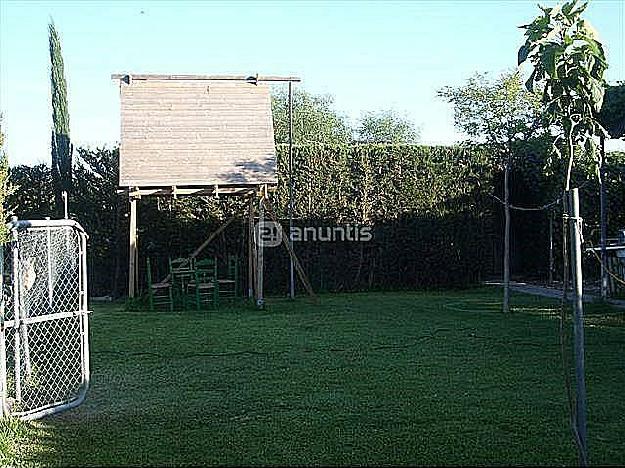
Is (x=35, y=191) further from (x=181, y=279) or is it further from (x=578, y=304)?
(x=578, y=304)

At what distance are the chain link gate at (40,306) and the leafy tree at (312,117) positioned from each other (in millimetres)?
25459

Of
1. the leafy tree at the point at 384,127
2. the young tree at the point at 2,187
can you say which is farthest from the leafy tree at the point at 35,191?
the leafy tree at the point at 384,127

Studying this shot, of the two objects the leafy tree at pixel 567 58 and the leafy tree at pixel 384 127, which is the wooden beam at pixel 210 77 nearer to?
the leafy tree at pixel 567 58

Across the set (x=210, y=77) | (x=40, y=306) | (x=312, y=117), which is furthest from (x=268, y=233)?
(x=312, y=117)

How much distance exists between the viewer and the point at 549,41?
4.21 meters

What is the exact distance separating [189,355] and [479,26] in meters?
10.3

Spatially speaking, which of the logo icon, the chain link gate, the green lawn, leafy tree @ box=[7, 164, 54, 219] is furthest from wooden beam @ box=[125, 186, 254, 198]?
the chain link gate

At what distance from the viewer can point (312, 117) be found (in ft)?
110

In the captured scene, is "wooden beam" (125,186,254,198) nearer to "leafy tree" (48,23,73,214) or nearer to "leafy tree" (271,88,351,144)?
"leafy tree" (48,23,73,214)

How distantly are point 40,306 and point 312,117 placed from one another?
27.3 meters

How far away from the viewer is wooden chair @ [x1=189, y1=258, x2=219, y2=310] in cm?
1203

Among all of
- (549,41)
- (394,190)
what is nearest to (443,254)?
(394,190)

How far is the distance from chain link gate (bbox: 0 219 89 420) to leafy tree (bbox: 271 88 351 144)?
1002 inches

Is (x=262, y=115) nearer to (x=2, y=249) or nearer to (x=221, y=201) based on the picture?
(x=221, y=201)
